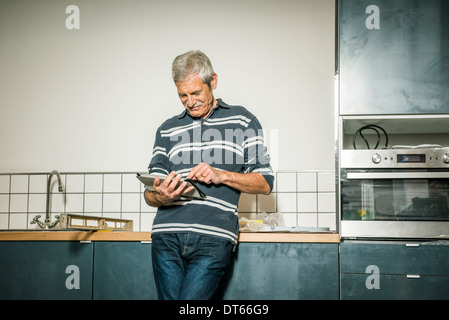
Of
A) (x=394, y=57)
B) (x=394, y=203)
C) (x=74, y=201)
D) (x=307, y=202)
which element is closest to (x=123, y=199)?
(x=74, y=201)

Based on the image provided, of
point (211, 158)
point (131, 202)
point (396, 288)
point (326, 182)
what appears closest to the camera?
point (211, 158)

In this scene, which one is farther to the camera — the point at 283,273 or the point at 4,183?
the point at 4,183

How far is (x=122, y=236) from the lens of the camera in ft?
7.27

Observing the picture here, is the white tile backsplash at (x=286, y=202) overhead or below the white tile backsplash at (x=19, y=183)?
below

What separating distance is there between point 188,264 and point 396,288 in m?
0.98

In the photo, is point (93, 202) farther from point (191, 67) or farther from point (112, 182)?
point (191, 67)

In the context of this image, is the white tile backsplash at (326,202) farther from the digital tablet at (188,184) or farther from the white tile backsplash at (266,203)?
the digital tablet at (188,184)

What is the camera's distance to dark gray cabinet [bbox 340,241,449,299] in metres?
2.09

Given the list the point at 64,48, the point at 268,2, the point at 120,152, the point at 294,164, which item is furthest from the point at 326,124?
the point at 64,48

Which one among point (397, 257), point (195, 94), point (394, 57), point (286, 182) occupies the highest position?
point (394, 57)

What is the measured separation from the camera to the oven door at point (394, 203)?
2.18m

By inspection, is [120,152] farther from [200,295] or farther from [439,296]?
[439,296]

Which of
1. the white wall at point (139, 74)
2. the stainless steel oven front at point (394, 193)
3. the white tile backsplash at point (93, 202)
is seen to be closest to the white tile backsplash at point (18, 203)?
the white wall at point (139, 74)

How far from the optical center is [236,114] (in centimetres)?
187
